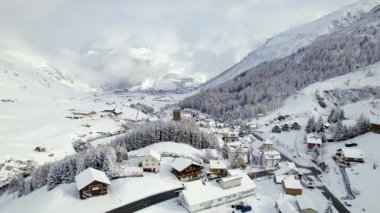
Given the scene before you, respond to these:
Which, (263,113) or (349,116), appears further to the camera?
(263,113)

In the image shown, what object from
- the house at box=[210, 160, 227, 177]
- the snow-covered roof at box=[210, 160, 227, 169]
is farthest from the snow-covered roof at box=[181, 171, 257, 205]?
the snow-covered roof at box=[210, 160, 227, 169]

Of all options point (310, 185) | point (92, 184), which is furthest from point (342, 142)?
point (92, 184)

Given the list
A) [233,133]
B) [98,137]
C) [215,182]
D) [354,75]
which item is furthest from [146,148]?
[354,75]

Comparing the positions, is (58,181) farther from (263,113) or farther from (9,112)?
(9,112)

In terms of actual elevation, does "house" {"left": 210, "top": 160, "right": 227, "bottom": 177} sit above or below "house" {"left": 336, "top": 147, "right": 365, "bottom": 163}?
below

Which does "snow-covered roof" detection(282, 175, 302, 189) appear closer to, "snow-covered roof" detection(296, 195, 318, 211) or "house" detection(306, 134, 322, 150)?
"snow-covered roof" detection(296, 195, 318, 211)
